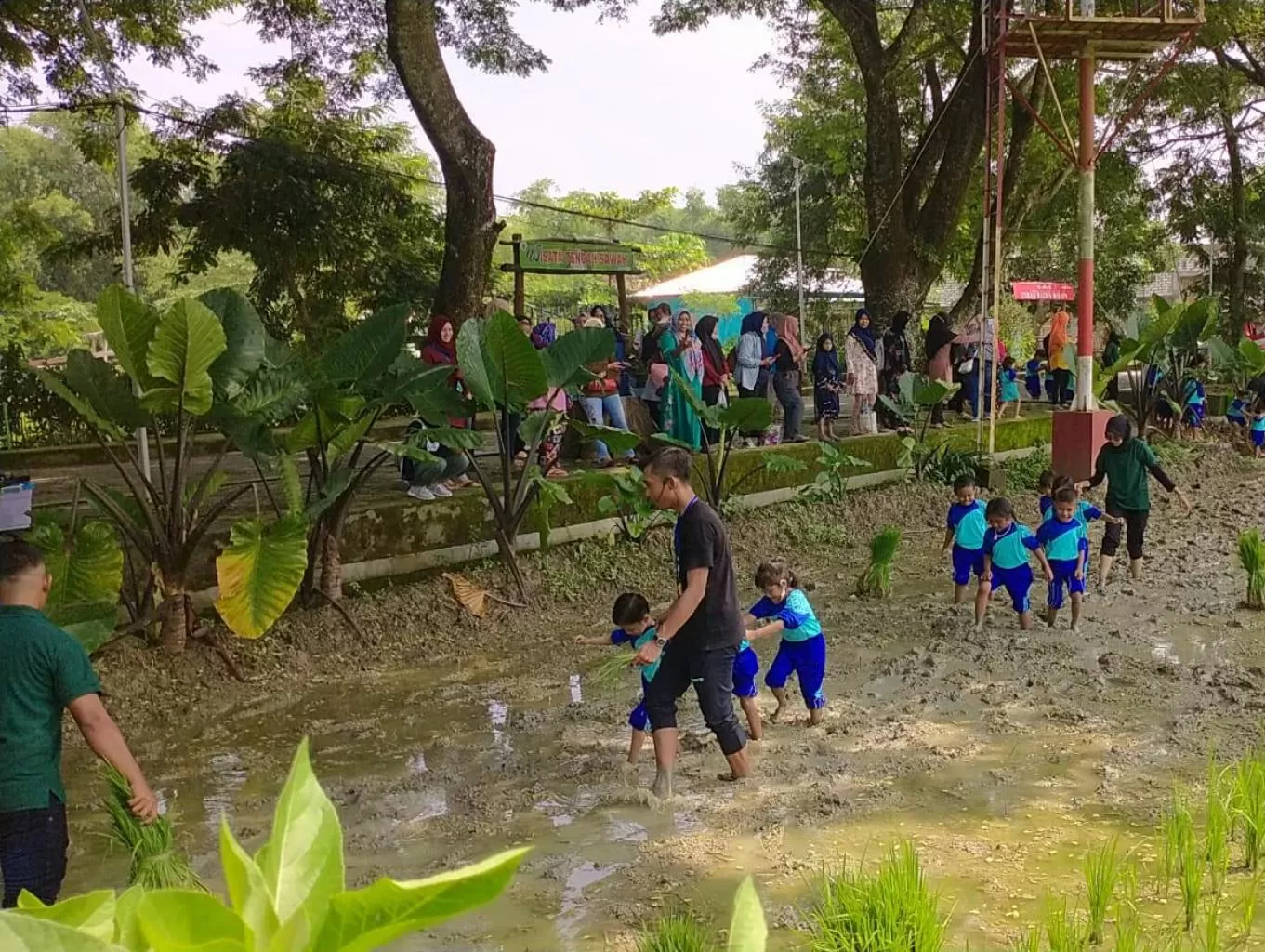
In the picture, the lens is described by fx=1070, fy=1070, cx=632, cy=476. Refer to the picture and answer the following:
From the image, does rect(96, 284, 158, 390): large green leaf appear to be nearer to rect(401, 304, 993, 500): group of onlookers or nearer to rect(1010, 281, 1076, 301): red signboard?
rect(401, 304, 993, 500): group of onlookers

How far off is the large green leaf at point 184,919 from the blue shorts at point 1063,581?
6.99m

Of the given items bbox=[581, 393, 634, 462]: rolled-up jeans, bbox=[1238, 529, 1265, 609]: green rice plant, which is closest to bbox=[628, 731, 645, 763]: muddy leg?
bbox=[1238, 529, 1265, 609]: green rice plant

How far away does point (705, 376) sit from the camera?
36.3 ft

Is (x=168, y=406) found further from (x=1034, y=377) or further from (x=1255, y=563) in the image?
(x=1034, y=377)

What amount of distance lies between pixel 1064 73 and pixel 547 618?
14.7m

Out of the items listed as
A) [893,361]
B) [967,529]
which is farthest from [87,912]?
[893,361]

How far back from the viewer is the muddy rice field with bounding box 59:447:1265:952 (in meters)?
4.02

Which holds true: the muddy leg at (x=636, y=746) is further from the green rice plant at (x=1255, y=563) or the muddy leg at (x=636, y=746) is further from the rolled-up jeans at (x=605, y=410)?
the rolled-up jeans at (x=605, y=410)

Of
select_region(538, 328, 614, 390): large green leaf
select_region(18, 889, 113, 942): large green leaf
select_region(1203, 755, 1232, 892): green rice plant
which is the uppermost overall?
select_region(538, 328, 614, 390): large green leaf

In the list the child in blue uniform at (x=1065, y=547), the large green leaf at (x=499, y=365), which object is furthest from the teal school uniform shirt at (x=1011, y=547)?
the large green leaf at (x=499, y=365)

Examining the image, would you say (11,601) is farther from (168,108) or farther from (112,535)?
(168,108)

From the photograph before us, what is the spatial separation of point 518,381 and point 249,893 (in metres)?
6.77

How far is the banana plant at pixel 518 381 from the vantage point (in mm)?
7348

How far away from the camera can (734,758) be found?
15.9ft
